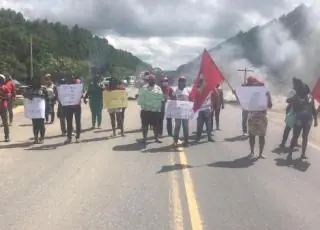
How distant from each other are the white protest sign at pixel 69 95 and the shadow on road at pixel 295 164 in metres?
5.51

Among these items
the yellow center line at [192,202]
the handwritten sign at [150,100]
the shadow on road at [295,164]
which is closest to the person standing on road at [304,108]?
the shadow on road at [295,164]

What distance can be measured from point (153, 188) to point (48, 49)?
4121 inches

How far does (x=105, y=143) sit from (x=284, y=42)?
144 ft

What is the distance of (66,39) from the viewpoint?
144125 mm

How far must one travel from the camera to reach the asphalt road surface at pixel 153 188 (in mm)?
6883

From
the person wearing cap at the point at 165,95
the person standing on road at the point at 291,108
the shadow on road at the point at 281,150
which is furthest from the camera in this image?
the person wearing cap at the point at 165,95

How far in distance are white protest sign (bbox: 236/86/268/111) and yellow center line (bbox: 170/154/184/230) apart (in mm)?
2838

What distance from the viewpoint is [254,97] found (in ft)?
39.8

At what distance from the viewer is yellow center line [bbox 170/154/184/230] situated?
22.2 ft

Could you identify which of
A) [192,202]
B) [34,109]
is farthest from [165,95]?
[192,202]

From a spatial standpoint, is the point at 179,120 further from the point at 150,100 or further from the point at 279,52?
the point at 279,52

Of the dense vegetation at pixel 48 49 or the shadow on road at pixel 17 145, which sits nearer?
the shadow on road at pixel 17 145

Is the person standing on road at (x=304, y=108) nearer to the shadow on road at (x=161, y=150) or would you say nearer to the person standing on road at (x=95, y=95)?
the shadow on road at (x=161, y=150)

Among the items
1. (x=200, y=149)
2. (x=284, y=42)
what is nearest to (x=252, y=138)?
(x=200, y=149)
